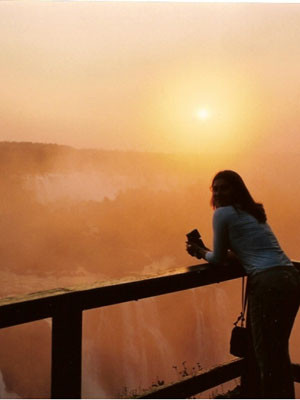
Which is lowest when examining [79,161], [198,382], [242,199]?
[198,382]

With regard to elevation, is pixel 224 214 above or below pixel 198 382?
above

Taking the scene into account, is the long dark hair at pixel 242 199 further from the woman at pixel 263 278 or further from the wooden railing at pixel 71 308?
the wooden railing at pixel 71 308

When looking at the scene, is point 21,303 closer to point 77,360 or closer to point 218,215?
point 77,360

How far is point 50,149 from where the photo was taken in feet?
179

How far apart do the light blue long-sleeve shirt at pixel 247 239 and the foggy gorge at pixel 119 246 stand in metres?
26.3

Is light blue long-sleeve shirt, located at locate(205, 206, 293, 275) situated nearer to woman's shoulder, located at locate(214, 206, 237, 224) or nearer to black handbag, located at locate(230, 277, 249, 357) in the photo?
woman's shoulder, located at locate(214, 206, 237, 224)

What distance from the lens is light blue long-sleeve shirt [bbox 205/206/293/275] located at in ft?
5.07

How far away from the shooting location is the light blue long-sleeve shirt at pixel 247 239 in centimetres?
155

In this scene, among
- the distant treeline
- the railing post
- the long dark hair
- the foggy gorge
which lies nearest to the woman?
the long dark hair

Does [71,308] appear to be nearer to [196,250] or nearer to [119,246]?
[196,250]

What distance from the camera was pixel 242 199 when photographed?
1.62 metres

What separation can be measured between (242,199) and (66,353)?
2.76ft

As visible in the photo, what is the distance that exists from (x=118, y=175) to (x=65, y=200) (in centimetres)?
772

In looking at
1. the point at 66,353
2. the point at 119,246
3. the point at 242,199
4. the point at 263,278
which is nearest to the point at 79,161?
the point at 119,246
